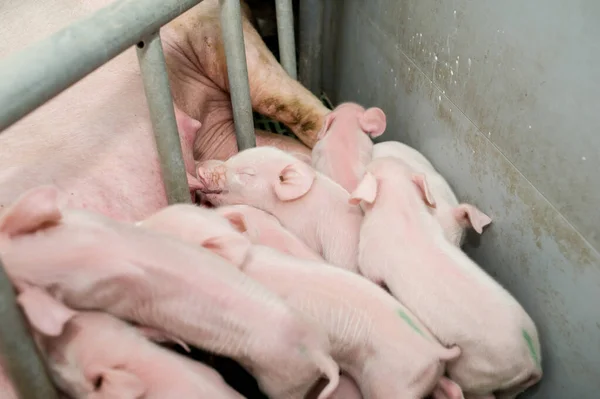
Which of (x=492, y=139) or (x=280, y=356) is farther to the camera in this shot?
(x=492, y=139)

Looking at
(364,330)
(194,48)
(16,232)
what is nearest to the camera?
(16,232)

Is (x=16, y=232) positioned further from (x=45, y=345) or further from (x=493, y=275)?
(x=493, y=275)

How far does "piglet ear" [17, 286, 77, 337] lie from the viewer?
29.4 inches

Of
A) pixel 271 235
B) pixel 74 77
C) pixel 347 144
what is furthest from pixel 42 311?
pixel 347 144

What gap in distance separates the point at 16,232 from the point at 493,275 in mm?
915

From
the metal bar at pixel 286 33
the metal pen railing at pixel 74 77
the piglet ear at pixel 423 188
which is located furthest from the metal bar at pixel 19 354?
the metal bar at pixel 286 33

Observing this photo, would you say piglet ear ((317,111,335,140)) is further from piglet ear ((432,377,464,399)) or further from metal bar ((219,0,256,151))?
piglet ear ((432,377,464,399))

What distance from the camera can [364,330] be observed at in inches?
38.8

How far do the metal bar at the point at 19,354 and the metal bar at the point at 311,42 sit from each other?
1.64m

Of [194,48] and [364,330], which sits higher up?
[194,48]

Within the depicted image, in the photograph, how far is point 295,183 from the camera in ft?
4.24

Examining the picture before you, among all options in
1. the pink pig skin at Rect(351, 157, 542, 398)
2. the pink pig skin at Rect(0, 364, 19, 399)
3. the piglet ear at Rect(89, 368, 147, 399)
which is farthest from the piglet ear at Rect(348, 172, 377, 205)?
the pink pig skin at Rect(0, 364, 19, 399)

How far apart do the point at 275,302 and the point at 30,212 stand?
0.39 metres

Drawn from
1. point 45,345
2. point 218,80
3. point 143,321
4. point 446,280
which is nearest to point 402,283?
point 446,280
